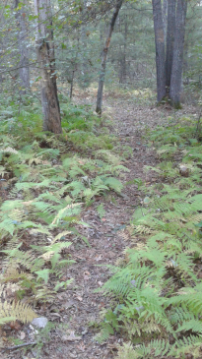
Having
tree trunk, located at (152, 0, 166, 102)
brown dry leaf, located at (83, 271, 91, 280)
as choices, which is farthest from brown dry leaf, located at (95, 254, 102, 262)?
tree trunk, located at (152, 0, 166, 102)

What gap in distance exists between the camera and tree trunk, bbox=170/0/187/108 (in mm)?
11719

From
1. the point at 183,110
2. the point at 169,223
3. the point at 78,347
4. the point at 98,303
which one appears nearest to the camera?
the point at 78,347

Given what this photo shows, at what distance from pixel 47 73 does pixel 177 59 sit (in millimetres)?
→ 7699

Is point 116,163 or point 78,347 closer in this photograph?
point 78,347

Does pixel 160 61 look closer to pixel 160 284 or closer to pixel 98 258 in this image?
pixel 98 258

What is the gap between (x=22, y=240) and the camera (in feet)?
12.4

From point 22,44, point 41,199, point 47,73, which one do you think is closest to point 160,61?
point 22,44

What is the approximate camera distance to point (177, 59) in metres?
12.1

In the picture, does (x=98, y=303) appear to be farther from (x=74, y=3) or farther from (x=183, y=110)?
(x=183, y=110)

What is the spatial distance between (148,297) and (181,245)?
1.01 m

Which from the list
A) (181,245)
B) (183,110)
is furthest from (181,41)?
(181,245)

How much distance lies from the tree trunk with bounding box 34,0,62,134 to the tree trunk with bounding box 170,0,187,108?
7133 millimetres

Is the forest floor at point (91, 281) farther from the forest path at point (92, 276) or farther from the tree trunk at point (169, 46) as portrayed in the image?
the tree trunk at point (169, 46)

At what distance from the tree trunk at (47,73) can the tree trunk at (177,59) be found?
713 centimetres
